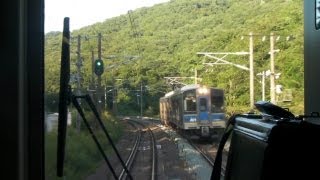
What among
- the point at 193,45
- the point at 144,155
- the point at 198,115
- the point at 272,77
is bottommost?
the point at 144,155

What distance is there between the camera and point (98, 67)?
82.3 inches

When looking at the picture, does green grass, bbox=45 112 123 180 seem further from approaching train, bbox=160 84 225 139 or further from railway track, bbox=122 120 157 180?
approaching train, bbox=160 84 225 139

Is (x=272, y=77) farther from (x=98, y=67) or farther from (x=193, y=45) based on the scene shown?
(x=98, y=67)

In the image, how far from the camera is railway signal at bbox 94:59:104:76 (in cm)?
208

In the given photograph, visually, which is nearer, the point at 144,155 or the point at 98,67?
the point at 98,67

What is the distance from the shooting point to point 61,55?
1754mm

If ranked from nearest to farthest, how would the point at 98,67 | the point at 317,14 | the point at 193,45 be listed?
the point at 317,14 → the point at 98,67 → the point at 193,45

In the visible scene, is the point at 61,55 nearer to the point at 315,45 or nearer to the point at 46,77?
the point at 46,77

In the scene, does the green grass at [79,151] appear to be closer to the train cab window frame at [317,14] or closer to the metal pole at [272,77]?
the metal pole at [272,77]

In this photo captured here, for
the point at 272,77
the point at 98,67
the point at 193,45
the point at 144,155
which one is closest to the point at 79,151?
the point at 98,67

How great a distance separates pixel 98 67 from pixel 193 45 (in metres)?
0.48

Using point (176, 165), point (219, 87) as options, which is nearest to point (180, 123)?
point (176, 165)

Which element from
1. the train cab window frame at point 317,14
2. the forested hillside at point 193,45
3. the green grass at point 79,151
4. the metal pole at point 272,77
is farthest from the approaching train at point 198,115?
the train cab window frame at point 317,14

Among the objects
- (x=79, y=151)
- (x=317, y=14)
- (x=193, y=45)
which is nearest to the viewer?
(x=317, y=14)
